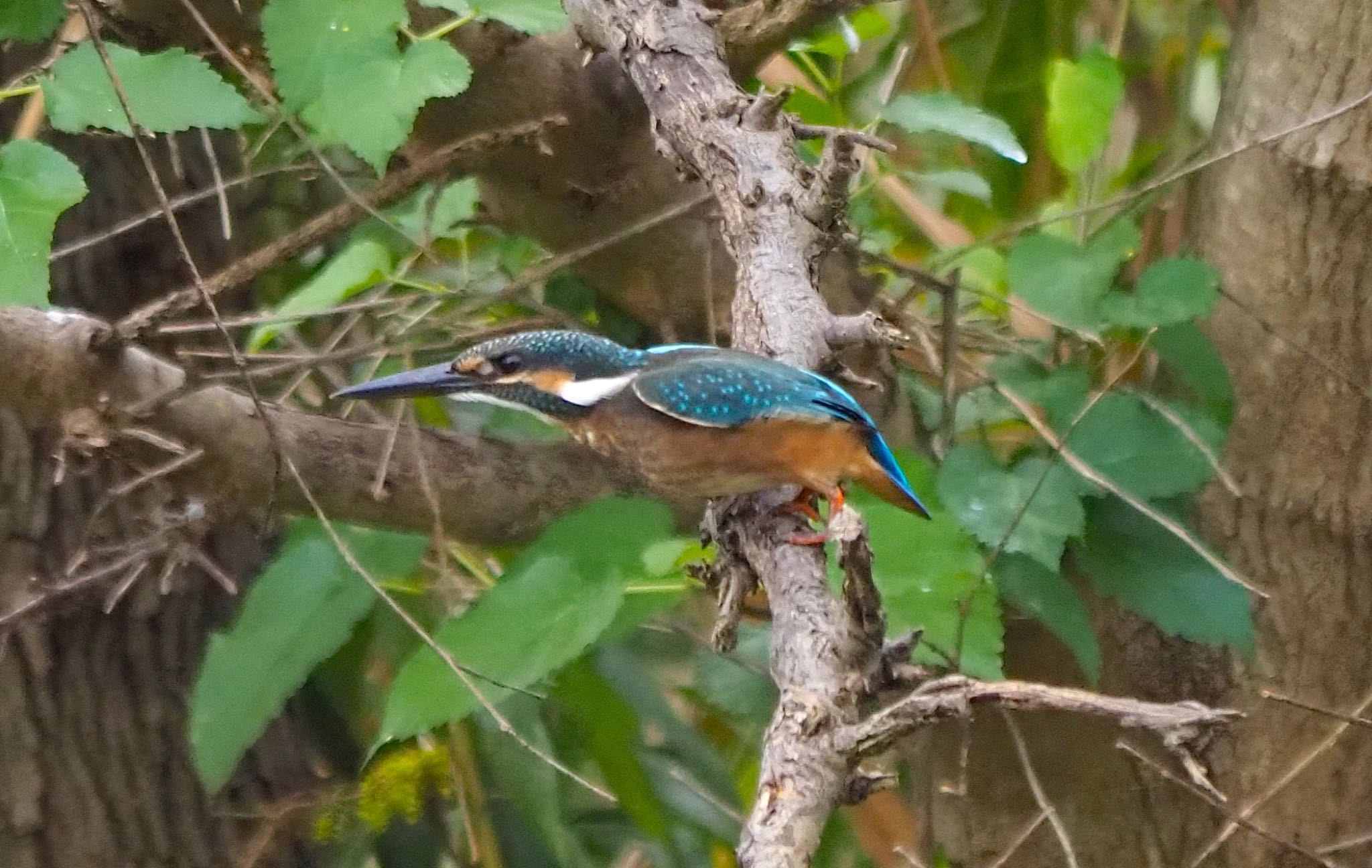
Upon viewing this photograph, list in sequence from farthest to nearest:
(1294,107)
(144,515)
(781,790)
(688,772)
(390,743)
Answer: (688,772) → (390,743) → (144,515) → (1294,107) → (781,790)

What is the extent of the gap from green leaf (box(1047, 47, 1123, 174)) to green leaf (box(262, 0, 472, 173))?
25.6 inches

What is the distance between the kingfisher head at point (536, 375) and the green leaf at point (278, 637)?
253mm

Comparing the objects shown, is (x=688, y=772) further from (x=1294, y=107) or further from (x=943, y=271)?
(x=1294, y=107)

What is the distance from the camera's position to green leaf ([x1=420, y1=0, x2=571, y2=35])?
1.03m

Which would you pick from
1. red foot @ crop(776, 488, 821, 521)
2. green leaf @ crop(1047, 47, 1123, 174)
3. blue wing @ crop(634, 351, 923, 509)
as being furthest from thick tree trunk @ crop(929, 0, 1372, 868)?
blue wing @ crop(634, 351, 923, 509)

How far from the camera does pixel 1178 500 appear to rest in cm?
128

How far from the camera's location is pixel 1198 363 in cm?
125

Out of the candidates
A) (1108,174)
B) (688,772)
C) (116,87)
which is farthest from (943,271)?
(116,87)

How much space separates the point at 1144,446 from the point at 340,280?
74cm

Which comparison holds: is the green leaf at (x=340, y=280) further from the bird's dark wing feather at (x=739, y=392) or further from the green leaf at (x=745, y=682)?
the green leaf at (x=745, y=682)

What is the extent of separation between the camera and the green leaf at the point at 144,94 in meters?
0.96

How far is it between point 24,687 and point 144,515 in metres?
0.26

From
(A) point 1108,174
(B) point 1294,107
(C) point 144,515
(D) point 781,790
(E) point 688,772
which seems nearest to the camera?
(D) point 781,790

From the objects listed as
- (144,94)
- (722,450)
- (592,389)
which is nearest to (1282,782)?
(722,450)
